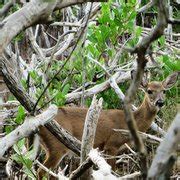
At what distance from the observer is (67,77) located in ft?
21.6

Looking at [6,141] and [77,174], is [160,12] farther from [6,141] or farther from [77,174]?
[77,174]

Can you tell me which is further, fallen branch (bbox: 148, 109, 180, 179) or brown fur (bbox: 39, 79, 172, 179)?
brown fur (bbox: 39, 79, 172, 179)

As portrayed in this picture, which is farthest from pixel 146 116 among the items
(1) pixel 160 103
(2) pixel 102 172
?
(2) pixel 102 172

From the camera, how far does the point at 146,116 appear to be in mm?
7402

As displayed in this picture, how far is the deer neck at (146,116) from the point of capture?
291 inches

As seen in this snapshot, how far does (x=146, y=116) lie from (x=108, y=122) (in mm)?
505

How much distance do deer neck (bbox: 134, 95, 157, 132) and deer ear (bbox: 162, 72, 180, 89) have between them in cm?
43

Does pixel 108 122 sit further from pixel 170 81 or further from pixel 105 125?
pixel 170 81

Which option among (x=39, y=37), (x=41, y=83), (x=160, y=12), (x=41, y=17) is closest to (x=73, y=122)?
(x=41, y=83)

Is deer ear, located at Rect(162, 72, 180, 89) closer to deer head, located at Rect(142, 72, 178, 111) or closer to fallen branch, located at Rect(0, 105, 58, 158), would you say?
deer head, located at Rect(142, 72, 178, 111)

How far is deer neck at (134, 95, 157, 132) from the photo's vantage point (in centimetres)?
740

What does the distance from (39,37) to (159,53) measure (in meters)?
3.11

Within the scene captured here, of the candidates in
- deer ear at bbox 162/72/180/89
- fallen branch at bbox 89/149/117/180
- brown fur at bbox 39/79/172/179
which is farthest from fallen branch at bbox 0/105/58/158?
deer ear at bbox 162/72/180/89

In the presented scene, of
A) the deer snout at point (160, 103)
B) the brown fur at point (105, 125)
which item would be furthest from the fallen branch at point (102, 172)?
the deer snout at point (160, 103)
